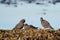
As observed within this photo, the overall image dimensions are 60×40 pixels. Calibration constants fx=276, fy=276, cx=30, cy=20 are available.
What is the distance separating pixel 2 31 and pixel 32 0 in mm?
10855

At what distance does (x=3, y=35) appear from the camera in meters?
5.93

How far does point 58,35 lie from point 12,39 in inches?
40.1

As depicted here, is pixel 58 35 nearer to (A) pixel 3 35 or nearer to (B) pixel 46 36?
(B) pixel 46 36

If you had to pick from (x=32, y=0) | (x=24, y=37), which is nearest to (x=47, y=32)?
(x=24, y=37)

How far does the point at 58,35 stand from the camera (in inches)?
233

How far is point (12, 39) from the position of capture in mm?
5621

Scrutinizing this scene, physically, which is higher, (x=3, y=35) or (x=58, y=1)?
(x=3, y=35)

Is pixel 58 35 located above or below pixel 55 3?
above

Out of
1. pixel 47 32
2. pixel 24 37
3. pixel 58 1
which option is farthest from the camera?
pixel 58 1

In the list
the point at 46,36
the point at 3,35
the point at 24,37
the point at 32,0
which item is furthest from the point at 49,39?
the point at 32,0

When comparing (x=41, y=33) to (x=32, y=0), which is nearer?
(x=41, y=33)

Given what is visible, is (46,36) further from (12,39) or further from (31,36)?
(12,39)

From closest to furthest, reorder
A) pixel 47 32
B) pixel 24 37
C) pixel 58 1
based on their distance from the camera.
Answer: pixel 24 37, pixel 47 32, pixel 58 1

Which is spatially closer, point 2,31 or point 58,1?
point 2,31
